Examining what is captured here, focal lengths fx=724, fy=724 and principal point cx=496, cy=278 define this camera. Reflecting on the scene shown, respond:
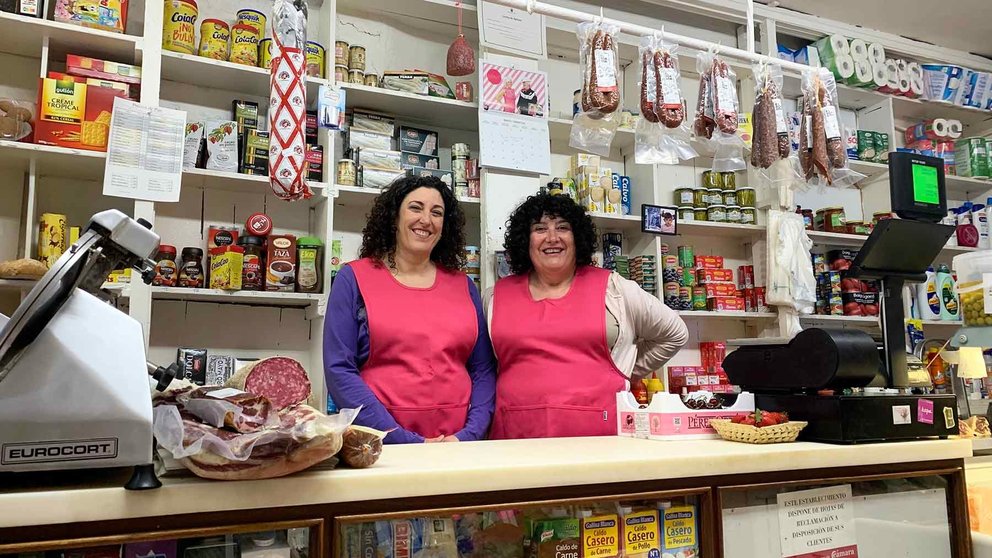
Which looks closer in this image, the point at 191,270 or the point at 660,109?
the point at 660,109

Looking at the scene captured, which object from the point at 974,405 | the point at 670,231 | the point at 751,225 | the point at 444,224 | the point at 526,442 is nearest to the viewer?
the point at 526,442

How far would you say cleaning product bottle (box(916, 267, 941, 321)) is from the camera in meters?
4.80

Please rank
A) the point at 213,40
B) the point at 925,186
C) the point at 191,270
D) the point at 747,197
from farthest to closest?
1. the point at 747,197
2. the point at 213,40
3. the point at 191,270
4. the point at 925,186

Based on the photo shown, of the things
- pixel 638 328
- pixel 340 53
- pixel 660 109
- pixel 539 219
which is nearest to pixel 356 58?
pixel 340 53

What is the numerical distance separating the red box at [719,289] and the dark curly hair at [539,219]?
170 cm

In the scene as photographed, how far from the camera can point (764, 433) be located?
5.05 feet

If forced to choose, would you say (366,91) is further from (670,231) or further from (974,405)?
(974,405)

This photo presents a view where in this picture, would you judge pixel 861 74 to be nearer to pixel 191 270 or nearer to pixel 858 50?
pixel 858 50

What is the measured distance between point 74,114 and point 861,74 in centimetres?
441

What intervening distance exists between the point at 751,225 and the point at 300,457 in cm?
378

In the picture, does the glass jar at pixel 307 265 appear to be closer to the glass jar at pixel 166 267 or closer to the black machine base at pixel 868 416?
the glass jar at pixel 166 267

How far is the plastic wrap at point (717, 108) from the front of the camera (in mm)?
2566

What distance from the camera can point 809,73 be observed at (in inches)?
107

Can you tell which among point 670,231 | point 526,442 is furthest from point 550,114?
point 526,442
